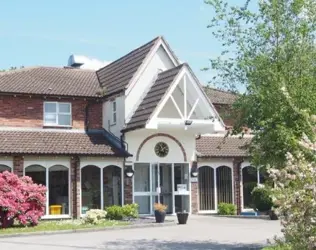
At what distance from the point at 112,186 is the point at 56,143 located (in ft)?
11.2

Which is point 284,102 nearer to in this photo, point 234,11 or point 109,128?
point 234,11

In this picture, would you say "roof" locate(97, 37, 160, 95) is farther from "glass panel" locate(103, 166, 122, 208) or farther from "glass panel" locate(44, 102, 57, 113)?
"glass panel" locate(103, 166, 122, 208)

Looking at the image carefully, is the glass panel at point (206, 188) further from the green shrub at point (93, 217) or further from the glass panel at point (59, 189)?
the green shrub at point (93, 217)

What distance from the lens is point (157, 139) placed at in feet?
91.2

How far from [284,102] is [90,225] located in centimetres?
1045

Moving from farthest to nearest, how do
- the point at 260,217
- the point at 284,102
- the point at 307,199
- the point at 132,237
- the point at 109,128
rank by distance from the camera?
the point at 109,128
the point at 260,217
the point at 132,237
the point at 284,102
the point at 307,199

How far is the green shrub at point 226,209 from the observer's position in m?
28.6

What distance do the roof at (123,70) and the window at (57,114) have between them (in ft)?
7.68

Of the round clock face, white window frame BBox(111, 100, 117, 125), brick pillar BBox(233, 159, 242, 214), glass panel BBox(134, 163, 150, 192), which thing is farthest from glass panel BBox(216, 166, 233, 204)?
white window frame BBox(111, 100, 117, 125)

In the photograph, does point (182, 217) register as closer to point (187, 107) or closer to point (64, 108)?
point (187, 107)

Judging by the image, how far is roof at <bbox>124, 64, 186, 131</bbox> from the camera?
26172mm

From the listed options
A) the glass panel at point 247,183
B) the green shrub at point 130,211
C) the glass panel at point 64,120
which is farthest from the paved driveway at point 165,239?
the glass panel at point 64,120

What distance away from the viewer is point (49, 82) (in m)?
29.1

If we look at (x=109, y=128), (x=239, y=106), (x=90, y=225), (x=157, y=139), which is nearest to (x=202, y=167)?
(x=157, y=139)
